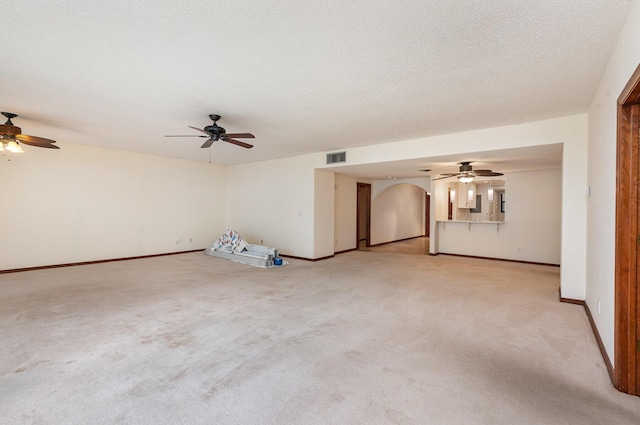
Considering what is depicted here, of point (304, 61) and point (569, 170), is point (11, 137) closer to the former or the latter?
point (304, 61)

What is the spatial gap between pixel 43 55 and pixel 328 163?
193 inches

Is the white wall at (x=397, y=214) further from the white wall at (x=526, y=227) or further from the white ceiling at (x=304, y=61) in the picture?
the white ceiling at (x=304, y=61)

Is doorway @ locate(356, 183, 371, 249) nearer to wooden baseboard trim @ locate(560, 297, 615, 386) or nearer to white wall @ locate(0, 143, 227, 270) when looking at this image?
white wall @ locate(0, 143, 227, 270)

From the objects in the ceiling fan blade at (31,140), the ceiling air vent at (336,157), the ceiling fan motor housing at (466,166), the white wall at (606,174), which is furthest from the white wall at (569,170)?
the ceiling fan blade at (31,140)

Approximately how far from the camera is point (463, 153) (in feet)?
16.6

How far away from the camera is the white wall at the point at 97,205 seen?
573 cm

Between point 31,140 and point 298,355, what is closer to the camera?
Result: point 298,355

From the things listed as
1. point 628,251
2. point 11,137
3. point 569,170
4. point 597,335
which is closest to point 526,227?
point 569,170

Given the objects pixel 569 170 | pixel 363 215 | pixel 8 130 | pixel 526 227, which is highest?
pixel 8 130

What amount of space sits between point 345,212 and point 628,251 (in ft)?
22.1

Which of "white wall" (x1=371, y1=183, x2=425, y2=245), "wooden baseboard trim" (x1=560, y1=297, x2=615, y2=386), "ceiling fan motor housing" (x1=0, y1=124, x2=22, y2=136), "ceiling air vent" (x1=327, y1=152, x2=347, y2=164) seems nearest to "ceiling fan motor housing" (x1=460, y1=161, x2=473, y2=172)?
"ceiling air vent" (x1=327, y1=152, x2=347, y2=164)

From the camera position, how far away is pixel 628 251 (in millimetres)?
2119

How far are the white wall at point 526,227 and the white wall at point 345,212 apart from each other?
3120 millimetres

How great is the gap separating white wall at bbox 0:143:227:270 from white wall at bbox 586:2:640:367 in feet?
27.4
